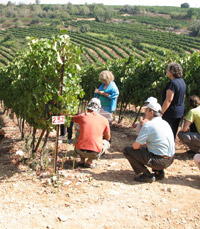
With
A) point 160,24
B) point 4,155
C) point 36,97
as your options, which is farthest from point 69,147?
point 160,24

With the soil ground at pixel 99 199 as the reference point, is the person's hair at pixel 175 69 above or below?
above

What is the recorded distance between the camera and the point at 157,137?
3852 millimetres

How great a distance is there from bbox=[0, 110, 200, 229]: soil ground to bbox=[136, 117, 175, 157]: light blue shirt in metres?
0.55

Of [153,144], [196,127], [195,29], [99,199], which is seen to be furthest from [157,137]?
[195,29]

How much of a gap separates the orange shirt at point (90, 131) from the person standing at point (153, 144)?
1.81 feet

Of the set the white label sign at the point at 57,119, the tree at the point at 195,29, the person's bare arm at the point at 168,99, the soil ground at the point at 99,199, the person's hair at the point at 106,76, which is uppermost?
the tree at the point at 195,29

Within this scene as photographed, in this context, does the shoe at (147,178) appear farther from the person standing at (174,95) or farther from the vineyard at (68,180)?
the person standing at (174,95)

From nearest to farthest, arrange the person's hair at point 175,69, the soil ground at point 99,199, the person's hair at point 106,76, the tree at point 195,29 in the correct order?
1. the soil ground at point 99,199
2. the person's hair at point 175,69
3. the person's hair at point 106,76
4. the tree at point 195,29

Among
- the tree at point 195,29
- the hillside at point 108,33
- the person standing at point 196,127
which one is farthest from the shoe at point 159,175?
the tree at point 195,29

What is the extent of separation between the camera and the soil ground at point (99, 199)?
3.27 metres

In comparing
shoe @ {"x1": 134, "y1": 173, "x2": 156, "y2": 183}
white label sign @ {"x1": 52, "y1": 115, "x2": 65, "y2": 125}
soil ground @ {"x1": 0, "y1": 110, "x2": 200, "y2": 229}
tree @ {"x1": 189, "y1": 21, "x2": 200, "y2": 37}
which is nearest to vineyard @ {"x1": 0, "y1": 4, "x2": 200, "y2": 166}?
white label sign @ {"x1": 52, "y1": 115, "x2": 65, "y2": 125}

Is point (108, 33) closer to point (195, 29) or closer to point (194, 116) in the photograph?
point (195, 29)

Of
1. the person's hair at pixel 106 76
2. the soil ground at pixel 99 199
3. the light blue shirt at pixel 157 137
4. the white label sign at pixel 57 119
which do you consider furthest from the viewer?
the person's hair at pixel 106 76

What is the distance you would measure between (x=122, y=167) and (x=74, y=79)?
176 centimetres
